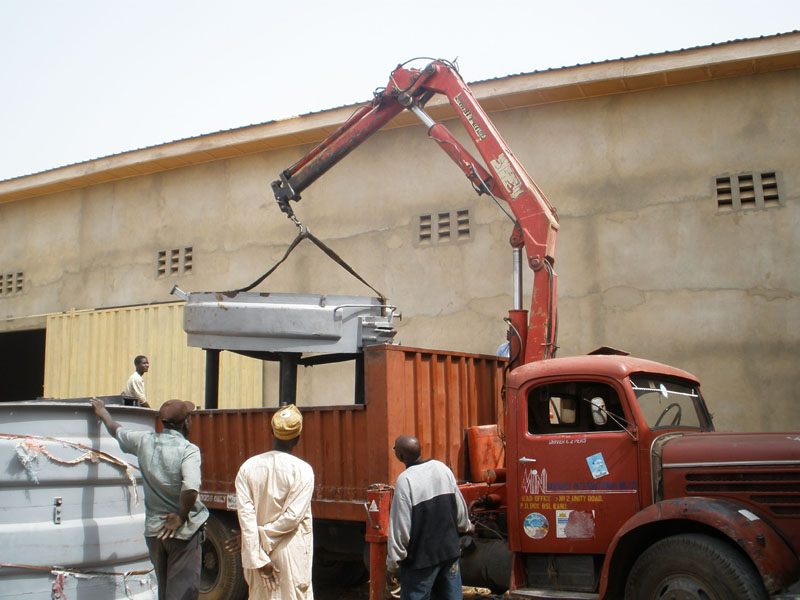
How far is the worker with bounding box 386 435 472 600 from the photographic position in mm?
4652

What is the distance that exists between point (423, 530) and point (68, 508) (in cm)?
203

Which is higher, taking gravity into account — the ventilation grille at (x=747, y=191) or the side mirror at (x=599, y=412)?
the ventilation grille at (x=747, y=191)

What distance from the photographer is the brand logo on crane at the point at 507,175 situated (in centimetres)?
762

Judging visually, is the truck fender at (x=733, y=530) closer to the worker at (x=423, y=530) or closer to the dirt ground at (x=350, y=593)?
the worker at (x=423, y=530)

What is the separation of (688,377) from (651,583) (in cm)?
186

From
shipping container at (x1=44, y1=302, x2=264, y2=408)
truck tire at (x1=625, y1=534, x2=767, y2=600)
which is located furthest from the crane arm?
shipping container at (x1=44, y1=302, x2=264, y2=408)

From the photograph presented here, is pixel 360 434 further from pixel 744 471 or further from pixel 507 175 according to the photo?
pixel 507 175

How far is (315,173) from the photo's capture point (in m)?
9.34

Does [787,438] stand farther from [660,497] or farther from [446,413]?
[446,413]

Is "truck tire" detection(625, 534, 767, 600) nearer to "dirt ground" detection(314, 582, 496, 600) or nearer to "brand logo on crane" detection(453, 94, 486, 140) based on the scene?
"dirt ground" detection(314, 582, 496, 600)

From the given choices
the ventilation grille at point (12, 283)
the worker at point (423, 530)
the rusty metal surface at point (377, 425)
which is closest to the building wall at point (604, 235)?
the ventilation grille at point (12, 283)

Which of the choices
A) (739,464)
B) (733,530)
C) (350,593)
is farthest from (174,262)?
(733,530)

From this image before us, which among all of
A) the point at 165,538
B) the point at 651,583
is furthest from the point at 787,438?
the point at 165,538

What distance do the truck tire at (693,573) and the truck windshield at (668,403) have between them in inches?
34.5
